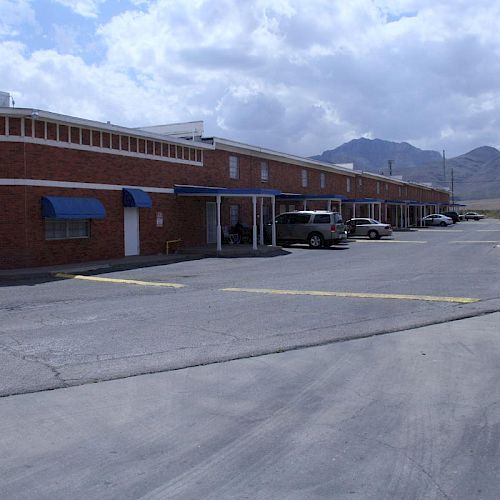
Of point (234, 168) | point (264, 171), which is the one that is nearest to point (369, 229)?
point (264, 171)

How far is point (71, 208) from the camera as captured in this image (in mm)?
20172

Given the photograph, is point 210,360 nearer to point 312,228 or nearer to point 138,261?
point 138,261

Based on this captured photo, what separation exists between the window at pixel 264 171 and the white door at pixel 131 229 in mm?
12765

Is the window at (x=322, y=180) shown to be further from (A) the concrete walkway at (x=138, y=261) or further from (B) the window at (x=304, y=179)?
(A) the concrete walkway at (x=138, y=261)

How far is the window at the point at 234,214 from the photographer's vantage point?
104 feet

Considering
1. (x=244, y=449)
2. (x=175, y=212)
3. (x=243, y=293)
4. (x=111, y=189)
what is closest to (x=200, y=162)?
(x=175, y=212)

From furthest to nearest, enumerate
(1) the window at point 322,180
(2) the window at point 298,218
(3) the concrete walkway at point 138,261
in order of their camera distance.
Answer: (1) the window at point 322,180, (2) the window at point 298,218, (3) the concrete walkway at point 138,261

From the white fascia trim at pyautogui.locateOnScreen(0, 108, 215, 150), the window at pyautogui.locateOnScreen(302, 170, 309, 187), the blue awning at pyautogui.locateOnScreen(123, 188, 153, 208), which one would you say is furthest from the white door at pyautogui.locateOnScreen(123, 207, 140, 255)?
the window at pyautogui.locateOnScreen(302, 170, 309, 187)

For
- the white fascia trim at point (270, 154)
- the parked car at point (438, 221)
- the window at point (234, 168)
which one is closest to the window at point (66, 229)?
the white fascia trim at point (270, 154)

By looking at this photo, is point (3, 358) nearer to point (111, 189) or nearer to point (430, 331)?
point (430, 331)

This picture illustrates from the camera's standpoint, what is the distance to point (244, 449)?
4.73 metres

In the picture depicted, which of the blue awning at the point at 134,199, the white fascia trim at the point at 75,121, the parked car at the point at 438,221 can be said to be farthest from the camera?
the parked car at the point at 438,221

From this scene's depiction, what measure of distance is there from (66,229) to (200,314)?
1150 centimetres

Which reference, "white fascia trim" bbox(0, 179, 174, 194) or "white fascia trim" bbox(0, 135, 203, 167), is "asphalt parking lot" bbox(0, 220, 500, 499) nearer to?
"white fascia trim" bbox(0, 179, 174, 194)
